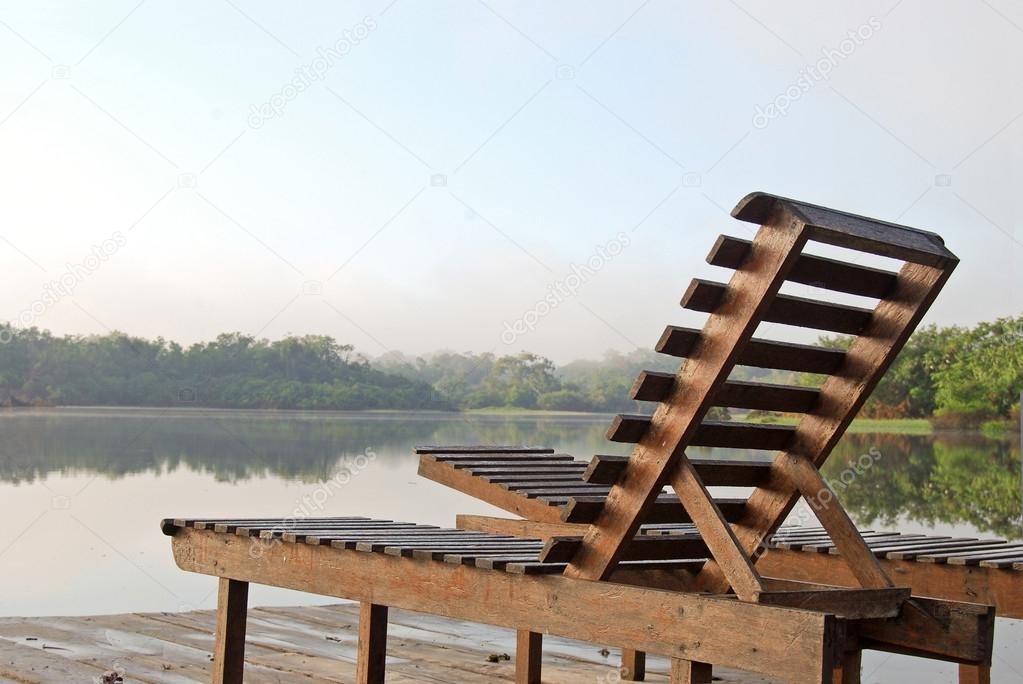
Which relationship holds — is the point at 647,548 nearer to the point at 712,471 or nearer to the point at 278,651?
the point at 712,471

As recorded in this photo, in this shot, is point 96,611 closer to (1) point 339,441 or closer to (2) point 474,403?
(2) point 474,403

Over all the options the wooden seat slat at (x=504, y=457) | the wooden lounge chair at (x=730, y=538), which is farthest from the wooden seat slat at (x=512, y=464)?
the wooden lounge chair at (x=730, y=538)

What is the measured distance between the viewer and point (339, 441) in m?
24.4

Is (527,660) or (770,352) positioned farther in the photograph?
(527,660)

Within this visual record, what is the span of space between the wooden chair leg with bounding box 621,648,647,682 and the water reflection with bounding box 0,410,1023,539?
22.6 feet

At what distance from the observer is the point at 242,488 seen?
16469 millimetres

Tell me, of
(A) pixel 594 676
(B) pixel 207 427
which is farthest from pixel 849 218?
(B) pixel 207 427

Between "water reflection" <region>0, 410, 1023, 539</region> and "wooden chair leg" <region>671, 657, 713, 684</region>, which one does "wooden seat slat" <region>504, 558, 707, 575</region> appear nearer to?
"wooden chair leg" <region>671, 657, 713, 684</region>

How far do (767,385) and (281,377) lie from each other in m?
19.3

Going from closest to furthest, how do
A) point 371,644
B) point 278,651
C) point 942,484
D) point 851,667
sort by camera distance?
point 851,667, point 371,644, point 278,651, point 942,484

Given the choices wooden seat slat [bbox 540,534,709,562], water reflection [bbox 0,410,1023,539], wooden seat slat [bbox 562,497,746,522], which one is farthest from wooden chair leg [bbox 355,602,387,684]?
water reflection [bbox 0,410,1023,539]

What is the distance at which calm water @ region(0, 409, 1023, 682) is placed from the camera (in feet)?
28.2

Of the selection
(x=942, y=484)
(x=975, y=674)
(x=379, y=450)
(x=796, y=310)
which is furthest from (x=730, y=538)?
(x=379, y=450)

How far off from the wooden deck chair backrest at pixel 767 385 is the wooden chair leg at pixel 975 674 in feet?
2.76
